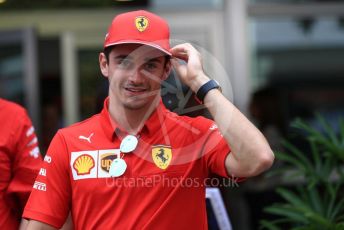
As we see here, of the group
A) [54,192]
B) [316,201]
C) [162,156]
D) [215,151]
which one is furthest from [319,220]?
[54,192]

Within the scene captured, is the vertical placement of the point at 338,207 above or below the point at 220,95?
below

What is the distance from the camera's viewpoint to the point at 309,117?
21.7 feet

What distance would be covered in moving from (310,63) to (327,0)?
2.00 feet

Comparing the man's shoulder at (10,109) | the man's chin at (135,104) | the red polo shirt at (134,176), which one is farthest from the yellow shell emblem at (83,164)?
the man's shoulder at (10,109)

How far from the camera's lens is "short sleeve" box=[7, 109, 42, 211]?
309 cm

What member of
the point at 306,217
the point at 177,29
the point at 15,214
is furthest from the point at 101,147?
the point at 177,29

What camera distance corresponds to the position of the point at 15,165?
312cm

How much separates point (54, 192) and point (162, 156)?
15.5 inches

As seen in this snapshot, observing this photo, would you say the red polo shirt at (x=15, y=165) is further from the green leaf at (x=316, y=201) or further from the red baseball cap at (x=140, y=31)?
the green leaf at (x=316, y=201)

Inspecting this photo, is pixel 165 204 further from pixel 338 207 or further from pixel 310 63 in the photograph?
pixel 310 63

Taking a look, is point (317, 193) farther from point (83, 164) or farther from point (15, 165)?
point (83, 164)

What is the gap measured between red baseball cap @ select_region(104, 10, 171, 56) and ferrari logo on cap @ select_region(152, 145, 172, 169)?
33 centimetres

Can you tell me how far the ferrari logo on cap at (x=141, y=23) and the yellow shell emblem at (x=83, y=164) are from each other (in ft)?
1.58

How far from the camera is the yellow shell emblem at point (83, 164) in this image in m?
2.45
